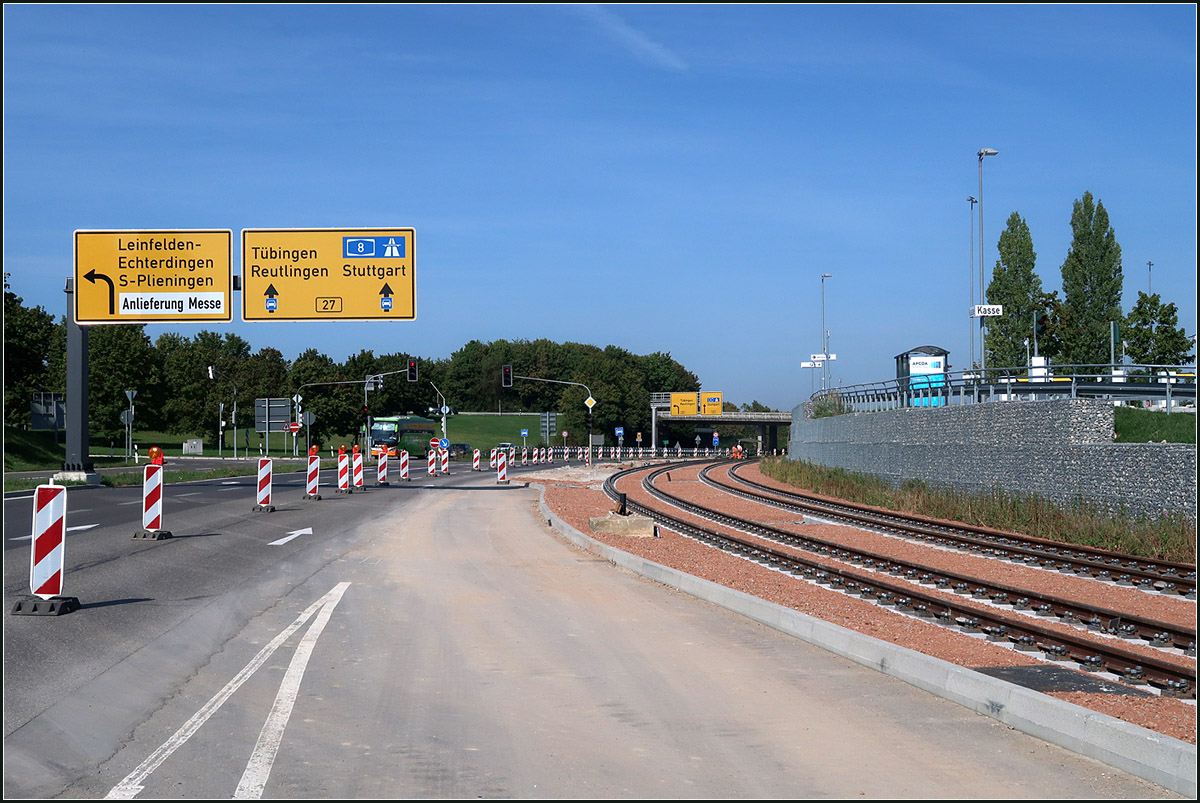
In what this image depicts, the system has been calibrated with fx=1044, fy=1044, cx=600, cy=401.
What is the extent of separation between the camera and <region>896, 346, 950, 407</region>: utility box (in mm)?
31172

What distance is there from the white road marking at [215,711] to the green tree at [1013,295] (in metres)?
54.1

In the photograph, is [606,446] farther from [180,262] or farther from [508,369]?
[180,262]

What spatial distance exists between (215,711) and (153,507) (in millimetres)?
12231

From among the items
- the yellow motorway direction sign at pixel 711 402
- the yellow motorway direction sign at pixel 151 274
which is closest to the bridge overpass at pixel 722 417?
the yellow motorway direction sign at pixel 711 402

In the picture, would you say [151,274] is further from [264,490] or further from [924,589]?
[924,589]

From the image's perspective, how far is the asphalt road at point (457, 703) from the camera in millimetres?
5656

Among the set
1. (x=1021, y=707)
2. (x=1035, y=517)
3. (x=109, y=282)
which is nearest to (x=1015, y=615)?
(x=1021, y=707)

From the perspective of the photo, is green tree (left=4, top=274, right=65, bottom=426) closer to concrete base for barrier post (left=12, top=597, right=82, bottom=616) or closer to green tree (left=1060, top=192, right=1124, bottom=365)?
concrete base for barrier post (left=12, top=597, right=82, bottom=616)

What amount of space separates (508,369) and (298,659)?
171 ft

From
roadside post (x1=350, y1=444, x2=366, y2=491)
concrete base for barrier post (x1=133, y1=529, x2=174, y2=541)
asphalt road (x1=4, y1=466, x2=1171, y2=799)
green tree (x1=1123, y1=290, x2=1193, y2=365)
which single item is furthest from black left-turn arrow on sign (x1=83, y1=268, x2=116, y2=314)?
green tree (x1=1123, y1=290, x2=1193, y2=365)

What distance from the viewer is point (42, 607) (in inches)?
418

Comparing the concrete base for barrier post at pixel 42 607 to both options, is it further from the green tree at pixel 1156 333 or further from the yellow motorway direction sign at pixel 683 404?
the yellow motorway direction sign at pixel 683 404

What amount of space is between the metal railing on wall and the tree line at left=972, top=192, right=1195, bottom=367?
2056 centimetres

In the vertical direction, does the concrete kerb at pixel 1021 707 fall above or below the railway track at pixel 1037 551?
above
